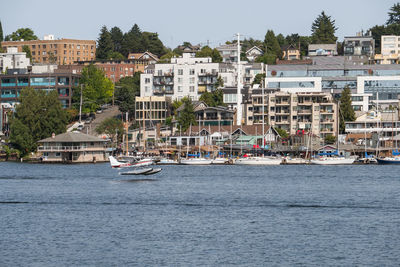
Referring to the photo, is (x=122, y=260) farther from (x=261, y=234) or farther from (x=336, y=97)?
(x=336, y=97)

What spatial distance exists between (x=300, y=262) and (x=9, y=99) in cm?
14414

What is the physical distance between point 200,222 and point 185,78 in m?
119

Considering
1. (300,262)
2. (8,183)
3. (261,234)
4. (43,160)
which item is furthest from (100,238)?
(43,160)

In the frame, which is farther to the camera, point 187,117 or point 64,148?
point 187,117

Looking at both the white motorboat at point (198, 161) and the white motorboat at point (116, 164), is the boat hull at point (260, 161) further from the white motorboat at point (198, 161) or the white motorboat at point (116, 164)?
the white motorboat at point (116, 164)

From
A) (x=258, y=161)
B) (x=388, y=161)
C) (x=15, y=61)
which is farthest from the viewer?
(x=15, y=61)

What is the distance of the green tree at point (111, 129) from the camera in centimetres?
15212

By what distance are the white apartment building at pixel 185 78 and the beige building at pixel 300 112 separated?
78.2 ft

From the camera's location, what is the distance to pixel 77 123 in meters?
162

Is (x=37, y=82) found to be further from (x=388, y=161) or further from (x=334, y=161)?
(x=388, y=161)

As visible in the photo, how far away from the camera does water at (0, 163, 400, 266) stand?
4362 centimetres

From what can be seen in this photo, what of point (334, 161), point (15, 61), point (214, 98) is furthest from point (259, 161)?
point (15, 61)

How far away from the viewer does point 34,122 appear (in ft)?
446

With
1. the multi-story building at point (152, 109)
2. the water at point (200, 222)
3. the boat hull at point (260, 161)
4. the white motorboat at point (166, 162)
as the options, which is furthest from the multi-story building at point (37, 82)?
the water at point (200, 222)
